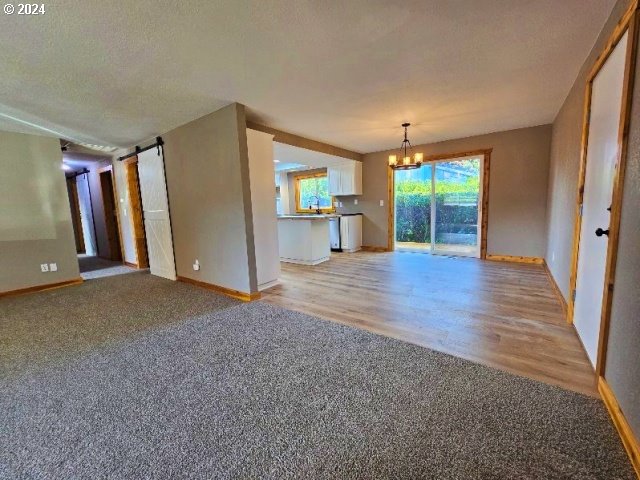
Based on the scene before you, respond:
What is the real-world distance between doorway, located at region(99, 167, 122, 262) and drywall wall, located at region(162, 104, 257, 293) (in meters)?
3.19

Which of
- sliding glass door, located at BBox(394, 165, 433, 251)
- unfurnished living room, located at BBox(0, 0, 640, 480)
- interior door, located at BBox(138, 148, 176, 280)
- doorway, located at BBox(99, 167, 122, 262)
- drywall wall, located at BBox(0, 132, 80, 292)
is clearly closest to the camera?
unfurnished living room, located at BBox(0, 0, 640, 480)

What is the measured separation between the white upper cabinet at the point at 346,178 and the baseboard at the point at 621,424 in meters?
5.51

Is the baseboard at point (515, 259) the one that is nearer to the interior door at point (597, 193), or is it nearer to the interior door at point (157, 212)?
the interior door at point (597, 193)

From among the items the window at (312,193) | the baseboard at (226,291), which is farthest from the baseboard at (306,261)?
the window at (312,193)

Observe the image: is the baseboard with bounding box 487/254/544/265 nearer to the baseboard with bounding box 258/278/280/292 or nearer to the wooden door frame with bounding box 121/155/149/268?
the baseboard with bounding box 258/278/280/292

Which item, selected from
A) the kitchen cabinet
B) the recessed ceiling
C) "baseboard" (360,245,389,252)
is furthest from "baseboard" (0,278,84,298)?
"baseboard" (360,245,389,252)

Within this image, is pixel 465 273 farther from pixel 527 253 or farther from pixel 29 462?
pixel 29 462

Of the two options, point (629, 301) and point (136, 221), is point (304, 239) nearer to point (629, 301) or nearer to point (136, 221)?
point (136, 221)

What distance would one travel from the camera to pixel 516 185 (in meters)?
4.86

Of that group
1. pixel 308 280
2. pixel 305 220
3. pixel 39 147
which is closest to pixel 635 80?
pixel 308 280

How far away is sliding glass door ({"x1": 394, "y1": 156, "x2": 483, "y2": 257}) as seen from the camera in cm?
542

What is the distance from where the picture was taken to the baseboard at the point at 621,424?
1142mm

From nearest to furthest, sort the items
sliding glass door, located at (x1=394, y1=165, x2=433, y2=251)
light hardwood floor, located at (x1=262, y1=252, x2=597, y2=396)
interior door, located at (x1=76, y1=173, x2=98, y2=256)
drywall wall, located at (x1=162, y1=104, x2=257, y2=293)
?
light hardwood floor, located at (x1=262, y1=252, x2=597, y2=396) → drywall wall, located at (x1=162, y1=104, x2=257, y2=293) → sliding glass door, located at (x1=394, y1=165, x2=433, y2=251) → interior door, located at (x1=76, y1=173, x2=98, y2=256)

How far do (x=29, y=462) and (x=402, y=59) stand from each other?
3471mm
